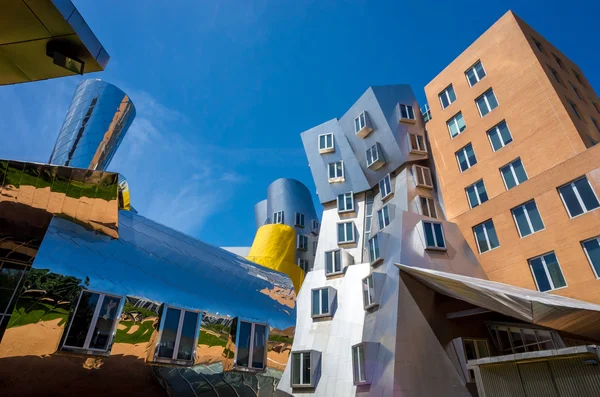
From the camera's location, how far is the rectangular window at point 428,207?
76.1 feet

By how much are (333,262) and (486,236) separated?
10439 millimetres

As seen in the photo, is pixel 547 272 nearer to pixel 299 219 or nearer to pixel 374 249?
pixel 374 249

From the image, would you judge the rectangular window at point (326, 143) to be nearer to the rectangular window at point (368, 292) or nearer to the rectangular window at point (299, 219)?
the rectangular window at point (299, 219)

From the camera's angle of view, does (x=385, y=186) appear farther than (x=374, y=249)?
Yes

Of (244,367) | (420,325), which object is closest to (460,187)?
(420,325)

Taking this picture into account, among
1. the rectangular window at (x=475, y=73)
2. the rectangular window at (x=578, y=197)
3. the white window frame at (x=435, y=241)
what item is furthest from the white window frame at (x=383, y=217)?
the rectangular window at (x=475, y=73)

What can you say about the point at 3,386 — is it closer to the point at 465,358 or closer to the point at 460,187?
the point at 465,358

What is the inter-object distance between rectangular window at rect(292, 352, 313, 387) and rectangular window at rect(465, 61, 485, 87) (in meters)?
20.1

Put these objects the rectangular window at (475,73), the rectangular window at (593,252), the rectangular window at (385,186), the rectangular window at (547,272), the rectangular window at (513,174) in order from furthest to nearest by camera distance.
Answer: the rectangular window at (385,186) → the rectangular window at (475,73) → the rectangular window at (513,174) → the rectangular window at (547,272) → the rectangular window at (593,252)

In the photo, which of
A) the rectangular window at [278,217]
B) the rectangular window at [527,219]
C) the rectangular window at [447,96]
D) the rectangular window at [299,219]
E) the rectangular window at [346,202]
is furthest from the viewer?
the rectangular window at [278,217]

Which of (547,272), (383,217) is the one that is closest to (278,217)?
(383,217)

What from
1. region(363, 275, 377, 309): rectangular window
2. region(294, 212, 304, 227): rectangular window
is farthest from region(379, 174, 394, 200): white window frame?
region(294, 212, 304, 227): rectangular window

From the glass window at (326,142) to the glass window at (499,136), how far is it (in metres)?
13.2

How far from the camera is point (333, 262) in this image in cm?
2627
